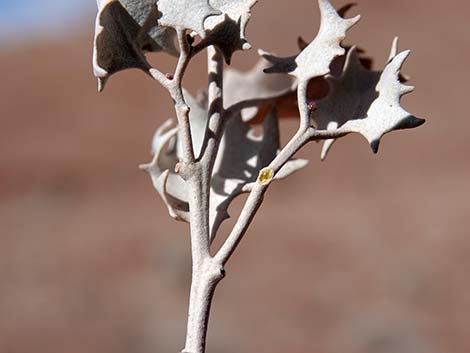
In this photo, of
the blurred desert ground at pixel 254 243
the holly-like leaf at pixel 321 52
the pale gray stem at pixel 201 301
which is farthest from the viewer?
the blurred desert ground at pixel 254 243

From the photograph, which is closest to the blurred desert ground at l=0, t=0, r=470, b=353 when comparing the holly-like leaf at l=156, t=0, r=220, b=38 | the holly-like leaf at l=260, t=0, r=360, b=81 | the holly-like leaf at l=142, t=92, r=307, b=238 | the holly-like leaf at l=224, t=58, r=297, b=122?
the holly-like leaf at l=224, t=58, r=297, b=122

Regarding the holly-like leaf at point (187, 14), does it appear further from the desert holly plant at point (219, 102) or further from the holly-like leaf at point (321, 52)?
the holly-like leaf at point (321, 52)

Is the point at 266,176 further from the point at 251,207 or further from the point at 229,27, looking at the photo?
the point at 229,27

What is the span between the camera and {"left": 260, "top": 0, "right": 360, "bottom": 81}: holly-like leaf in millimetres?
905

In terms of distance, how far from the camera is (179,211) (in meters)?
0.96

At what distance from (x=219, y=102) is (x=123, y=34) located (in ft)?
0.40

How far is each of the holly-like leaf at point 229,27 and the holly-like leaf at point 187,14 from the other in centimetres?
2

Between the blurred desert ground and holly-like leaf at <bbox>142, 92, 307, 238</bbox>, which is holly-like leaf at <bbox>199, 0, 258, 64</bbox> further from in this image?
the blurred desert ground

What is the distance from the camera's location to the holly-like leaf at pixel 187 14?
830 mm

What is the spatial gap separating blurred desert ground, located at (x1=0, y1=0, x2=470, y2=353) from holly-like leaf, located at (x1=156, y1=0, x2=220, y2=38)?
661 centimetres

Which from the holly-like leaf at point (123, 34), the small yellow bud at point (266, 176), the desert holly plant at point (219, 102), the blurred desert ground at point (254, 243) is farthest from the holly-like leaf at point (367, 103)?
the blurred desert ground at point (254, 243)

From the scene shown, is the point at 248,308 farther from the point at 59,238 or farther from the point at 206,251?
the point at 206,251

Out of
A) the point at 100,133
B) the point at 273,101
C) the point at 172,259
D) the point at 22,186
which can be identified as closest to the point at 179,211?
the point at 273,101

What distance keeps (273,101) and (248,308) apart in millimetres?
7173
